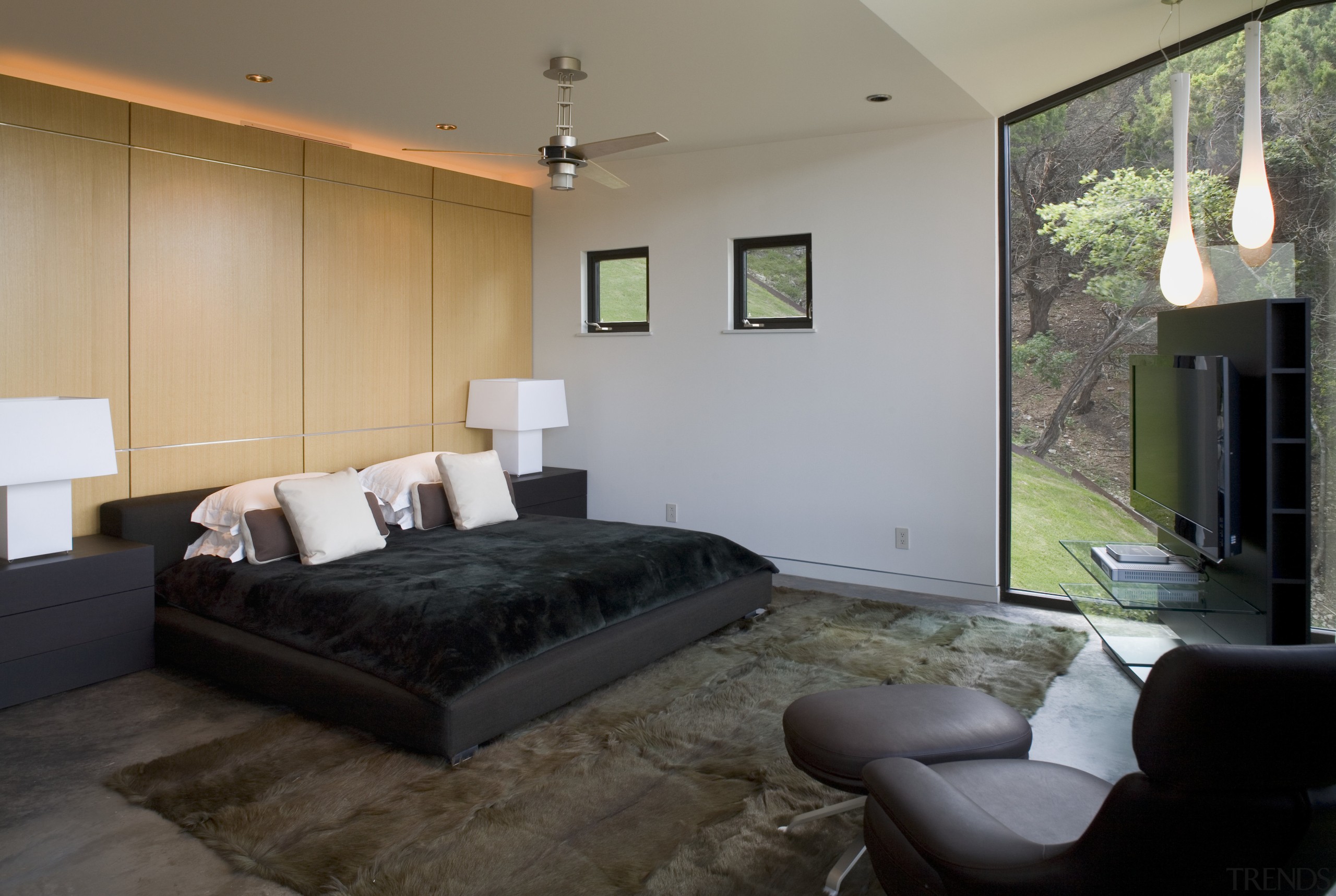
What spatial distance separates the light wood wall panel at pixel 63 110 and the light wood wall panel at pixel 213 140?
69mm

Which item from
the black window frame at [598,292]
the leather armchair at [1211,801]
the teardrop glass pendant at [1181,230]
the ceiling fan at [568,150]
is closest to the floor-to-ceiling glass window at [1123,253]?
the teardrop glass pendant at [1181,230]

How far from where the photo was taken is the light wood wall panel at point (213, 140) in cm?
443

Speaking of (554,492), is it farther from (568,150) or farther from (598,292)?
(568,150)

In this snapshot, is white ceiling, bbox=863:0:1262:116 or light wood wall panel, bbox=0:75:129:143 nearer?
white ceiling, bbox=863:0:1262:116

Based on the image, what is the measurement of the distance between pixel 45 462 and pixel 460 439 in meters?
2.82

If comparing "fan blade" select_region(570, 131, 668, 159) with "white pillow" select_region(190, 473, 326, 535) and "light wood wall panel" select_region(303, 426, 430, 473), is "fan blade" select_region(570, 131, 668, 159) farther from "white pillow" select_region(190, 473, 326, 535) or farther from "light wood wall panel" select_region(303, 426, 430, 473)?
"light wood wall panel" select_region(303, 426, 430, 473)

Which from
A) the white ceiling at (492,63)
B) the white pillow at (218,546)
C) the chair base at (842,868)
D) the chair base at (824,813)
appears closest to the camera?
the chair base at (842,868)

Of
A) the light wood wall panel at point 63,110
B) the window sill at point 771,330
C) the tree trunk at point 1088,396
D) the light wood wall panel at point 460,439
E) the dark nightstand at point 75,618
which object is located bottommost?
the dark nightstand at point 75,618

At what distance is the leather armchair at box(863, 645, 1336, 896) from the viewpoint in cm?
129

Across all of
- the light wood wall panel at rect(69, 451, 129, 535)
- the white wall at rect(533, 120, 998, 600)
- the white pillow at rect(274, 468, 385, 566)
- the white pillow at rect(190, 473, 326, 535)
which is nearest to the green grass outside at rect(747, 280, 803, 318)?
the white wall at rect(533, 120, 998, 600)

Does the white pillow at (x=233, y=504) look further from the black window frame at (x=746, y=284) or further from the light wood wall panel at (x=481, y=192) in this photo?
the black window frame at (x=746, y=284)

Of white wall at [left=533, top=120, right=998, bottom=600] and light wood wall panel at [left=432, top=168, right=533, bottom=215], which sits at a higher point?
light wood wall panel at [left=432, top=168, right=533, bottom=215]

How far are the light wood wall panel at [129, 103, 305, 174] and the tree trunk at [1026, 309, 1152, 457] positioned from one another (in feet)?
13.9

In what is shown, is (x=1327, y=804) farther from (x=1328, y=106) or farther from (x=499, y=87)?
(x=499, y=87)
